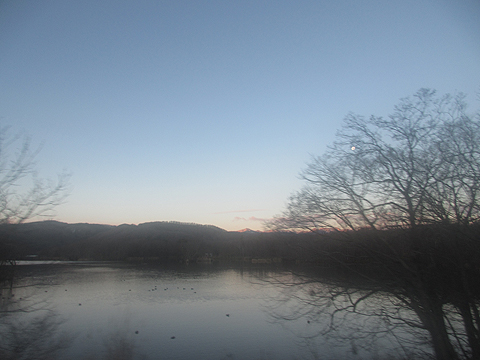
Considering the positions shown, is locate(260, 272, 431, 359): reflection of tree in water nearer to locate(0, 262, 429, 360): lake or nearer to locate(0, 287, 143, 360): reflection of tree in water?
locate(0, 262, 429, 360): lake

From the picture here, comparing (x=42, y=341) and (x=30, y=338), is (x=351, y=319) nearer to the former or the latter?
(x=42, y=341)

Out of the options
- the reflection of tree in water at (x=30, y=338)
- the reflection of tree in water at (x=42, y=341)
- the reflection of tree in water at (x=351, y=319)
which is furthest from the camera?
the reflection of tree in water at (x=42, y=341)

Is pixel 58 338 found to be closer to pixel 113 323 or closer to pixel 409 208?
pixel 113 323

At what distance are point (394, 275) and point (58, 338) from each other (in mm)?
13820

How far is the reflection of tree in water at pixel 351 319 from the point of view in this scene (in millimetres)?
6059

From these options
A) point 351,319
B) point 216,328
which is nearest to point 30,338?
point 216,328

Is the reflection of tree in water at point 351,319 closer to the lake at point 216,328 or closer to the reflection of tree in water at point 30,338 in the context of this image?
the lake at point 216,328

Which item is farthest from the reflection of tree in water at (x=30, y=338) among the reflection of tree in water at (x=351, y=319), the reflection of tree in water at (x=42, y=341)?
the reflection of tree in water at (x=351, y=319)

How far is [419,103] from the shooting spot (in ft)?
21.0

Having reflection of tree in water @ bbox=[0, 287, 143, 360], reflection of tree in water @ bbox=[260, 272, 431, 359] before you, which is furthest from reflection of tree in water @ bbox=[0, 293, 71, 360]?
reflection of tree in water @ bbox=[260, 272, 431, 359]

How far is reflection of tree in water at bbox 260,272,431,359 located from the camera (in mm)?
6059

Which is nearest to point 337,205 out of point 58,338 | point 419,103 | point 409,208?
point 409,208

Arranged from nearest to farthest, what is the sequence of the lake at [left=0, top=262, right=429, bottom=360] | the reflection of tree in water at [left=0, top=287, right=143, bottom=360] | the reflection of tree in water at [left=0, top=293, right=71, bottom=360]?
the lake at [left=0, top=262, right=429, bottom=360], the reflection of tree in water at [left=0, top=293, right=71, bottom=360], the reflection of tree in water at [left=0, top=287, right=143, bottom=360]

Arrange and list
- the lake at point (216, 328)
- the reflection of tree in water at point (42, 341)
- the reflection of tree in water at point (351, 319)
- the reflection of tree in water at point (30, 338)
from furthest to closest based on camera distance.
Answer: the reflection of tree in water at point (42, 341) → the reflection of tree in water at point (30, 338) → the lake at point (216, 328) → the reflection of tree in water at point (351, 319)
